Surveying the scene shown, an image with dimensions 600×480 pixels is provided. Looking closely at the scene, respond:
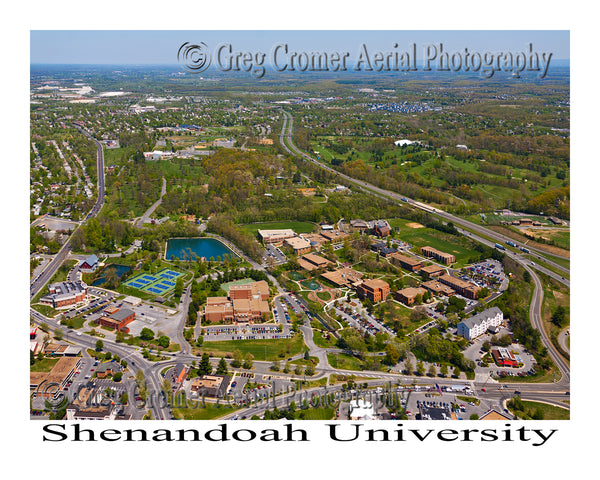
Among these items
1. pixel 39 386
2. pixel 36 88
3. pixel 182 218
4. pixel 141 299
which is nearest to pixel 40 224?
pixel 182 218

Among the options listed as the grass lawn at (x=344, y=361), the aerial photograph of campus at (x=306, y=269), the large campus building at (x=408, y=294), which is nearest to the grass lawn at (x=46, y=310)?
the aerial photograph of campus at (x=306, y=269)

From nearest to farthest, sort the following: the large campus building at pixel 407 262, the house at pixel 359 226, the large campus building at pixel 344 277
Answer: the large campus building at pixel 344 277, the large campus building at pixel 407 262, the house at pixel 359 226

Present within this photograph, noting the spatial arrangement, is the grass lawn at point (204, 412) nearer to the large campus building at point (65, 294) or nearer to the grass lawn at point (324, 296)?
the grass lawn at point (324, 296)

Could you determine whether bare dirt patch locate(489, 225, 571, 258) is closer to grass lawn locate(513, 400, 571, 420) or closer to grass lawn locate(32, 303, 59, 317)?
grass lawn locate(513, 400, 571, 420)

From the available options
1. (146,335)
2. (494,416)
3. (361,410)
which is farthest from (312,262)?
(494,416)

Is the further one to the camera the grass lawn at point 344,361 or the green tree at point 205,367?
the grass lawn at point 344,361

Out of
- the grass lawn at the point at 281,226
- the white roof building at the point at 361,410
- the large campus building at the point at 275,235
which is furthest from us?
the grass lawn at the point at 281,226

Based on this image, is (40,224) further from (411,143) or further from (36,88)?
(36,88)

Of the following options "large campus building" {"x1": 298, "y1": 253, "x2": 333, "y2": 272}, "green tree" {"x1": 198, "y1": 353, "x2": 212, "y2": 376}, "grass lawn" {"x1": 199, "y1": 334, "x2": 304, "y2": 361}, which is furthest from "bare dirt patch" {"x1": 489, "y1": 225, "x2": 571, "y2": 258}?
"green tree" {"x1": 198, "y1": 353, "x2": 212, "y2": 376}
